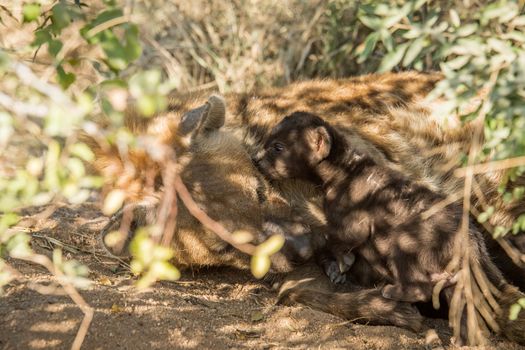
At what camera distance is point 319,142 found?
3.91 m

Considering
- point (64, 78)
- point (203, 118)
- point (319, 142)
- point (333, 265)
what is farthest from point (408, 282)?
point (64, 78)

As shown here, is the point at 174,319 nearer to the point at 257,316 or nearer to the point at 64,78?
the point at 257,316

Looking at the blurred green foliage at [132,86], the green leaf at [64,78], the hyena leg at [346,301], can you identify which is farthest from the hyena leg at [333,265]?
the green leaf at [64,78]

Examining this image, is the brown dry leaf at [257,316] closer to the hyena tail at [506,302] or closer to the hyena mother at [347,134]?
the hyena mother at [347,134]

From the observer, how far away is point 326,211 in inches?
151

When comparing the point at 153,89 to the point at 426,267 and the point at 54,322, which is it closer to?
the point at 54,322

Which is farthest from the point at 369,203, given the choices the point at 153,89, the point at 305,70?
the point at 305,70

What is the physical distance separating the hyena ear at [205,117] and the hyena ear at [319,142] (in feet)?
1.90

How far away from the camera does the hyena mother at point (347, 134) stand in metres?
3.81

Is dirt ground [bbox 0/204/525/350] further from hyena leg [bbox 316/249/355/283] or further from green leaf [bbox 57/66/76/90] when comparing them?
green leaf [bbox 57/66/76/90]

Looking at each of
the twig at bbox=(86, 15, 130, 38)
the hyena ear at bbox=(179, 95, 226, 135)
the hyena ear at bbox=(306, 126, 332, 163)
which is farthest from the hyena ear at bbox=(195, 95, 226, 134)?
the twig at bbox=(86, 15, 130, 38)

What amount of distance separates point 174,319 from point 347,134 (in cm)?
166

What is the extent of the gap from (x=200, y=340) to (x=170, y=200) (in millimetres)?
979

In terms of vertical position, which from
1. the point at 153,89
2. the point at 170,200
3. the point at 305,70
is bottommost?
the point at 305,70
